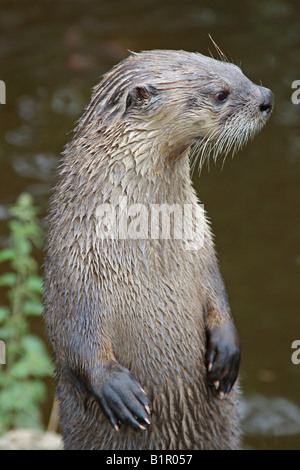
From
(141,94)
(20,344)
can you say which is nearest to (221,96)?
(141,94)

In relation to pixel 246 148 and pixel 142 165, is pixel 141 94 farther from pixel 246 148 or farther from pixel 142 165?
pixel 246 148

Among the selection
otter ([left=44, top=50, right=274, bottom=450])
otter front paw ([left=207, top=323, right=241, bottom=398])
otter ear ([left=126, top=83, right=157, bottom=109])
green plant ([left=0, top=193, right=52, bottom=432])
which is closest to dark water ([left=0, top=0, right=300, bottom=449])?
green plant ([left=0, top=193, right=52, bottom=432])

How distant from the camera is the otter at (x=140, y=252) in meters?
2.81

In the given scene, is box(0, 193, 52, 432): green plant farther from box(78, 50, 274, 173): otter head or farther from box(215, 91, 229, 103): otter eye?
box(215, 91, 229, 103): otter eye

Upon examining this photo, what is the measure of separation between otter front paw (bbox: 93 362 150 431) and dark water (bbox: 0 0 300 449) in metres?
1.98

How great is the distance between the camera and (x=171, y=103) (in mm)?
2811

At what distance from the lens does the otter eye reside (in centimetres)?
286

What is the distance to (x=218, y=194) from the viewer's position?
6.19m

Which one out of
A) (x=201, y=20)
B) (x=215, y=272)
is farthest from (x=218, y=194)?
(x=215, y=272)

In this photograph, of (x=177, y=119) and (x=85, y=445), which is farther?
(x=85, y=445)

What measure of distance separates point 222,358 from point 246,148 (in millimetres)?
3697
